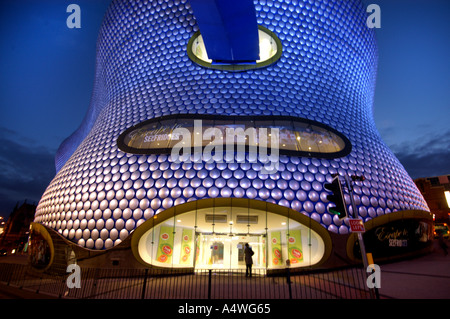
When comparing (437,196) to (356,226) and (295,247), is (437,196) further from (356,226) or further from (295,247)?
(356,226)

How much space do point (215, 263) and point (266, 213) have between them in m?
4.47

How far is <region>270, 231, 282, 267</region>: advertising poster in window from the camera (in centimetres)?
1105

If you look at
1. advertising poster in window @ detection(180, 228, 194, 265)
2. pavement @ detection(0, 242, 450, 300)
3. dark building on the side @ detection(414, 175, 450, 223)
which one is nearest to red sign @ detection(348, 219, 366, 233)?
pavement @ detection(0, 242, 450, 300)

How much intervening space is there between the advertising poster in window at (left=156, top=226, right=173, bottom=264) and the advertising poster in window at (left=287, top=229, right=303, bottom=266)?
5.37 meters

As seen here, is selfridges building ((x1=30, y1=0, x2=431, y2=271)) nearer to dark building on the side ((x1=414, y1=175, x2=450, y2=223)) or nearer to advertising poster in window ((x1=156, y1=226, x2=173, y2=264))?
advertising poster in window ((x1=156, y1=226, x2=173, y2=264))

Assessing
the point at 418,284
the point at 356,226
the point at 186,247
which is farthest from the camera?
the point at 186,247

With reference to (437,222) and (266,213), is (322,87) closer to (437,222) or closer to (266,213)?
(266,213)

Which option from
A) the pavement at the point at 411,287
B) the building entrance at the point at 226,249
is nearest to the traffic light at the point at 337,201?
the pavement at the point at 411,287

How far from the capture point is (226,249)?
12492mm

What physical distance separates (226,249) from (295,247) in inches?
150

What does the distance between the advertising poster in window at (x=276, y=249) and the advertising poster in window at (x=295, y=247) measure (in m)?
0.69

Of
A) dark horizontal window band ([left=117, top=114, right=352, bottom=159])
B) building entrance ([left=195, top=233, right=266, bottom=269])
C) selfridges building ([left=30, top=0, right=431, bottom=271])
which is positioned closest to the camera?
selfridges building ([left=30, top=0, right=431, bottom=271])

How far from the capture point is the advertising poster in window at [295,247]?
405 inches

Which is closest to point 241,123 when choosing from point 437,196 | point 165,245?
point 165,245
